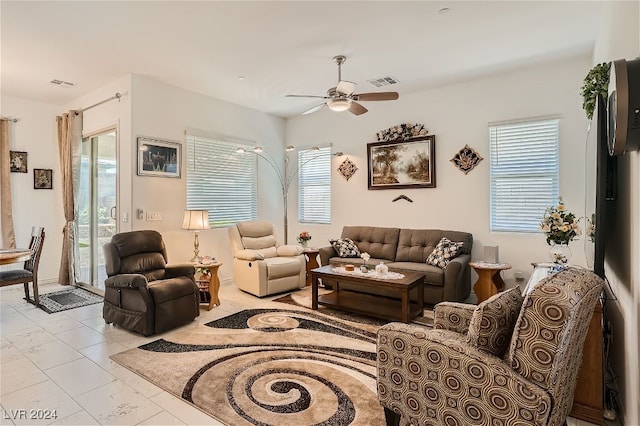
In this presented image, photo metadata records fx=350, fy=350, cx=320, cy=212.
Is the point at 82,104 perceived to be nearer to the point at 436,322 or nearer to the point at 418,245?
Answer: the point at 418,245

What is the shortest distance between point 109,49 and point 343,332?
12.7 feet

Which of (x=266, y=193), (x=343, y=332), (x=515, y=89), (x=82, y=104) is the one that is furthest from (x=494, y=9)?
(x=82, y=104)

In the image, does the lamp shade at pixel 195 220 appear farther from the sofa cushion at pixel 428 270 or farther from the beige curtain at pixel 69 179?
the sofa cushion at pixel 428 270

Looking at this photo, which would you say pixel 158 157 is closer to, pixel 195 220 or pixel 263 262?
pixel 195 220

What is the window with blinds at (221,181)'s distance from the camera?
5289 millimetres

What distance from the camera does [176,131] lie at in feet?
16.4

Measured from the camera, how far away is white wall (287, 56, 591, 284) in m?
4.15

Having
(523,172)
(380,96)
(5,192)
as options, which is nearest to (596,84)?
(380,96)

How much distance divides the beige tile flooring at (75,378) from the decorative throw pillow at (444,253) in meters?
2.38

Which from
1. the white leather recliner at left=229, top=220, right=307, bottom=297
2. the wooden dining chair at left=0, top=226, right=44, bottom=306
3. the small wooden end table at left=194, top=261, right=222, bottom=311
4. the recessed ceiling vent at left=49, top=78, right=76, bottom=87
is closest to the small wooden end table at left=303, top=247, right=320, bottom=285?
the white leather recliner at left=229, top=220, right=307, bottom=297

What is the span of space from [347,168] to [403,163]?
1.02 metres

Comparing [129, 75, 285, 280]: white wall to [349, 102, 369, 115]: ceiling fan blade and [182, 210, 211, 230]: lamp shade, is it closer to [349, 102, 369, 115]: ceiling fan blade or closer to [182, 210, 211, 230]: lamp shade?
[182, 210, 211, 230]: lamp shade

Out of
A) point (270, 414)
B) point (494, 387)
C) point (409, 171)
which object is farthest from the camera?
point (409, 171)

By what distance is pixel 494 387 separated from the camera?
60.6 inches
